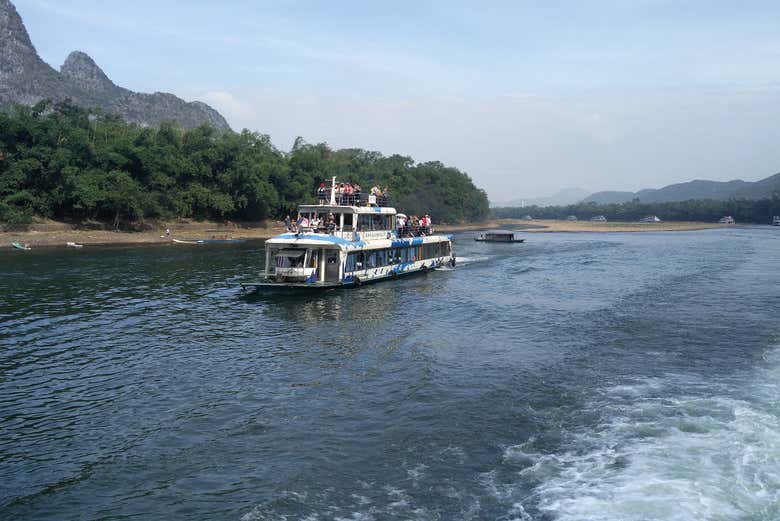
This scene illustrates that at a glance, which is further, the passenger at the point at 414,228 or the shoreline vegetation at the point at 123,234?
the shoreline vegetation at the point at 123,234

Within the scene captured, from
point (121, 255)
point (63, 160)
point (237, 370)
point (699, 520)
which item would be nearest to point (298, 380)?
point (237, 370)

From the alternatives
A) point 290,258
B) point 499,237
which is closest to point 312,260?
point 290,258

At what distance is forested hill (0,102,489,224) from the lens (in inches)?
3086

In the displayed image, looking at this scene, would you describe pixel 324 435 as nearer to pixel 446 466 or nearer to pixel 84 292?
pixel 446 466

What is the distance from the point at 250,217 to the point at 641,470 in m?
103

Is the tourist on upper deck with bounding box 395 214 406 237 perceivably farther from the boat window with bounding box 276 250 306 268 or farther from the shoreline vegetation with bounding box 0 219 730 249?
the shoreline vegetation with bounding box 0 219 730 249

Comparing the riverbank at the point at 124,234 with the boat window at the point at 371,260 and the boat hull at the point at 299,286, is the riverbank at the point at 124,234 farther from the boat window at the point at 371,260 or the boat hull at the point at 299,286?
the boat hull at the point at 299,286

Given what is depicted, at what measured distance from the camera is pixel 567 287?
4744 centimetres

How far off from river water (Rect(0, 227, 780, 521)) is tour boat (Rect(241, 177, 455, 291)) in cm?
259

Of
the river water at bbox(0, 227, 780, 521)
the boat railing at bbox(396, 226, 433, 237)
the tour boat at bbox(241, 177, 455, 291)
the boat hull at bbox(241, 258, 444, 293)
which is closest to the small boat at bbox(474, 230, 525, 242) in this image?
the boat railing at bbox(396, 226, 433, 237)

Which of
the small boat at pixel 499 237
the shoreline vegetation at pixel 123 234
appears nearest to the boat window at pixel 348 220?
the shoreline vegetation at pixel 123 234

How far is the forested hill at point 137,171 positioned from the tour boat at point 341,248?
46440 mm

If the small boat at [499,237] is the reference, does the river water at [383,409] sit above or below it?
below

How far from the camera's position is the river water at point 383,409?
1330cm
